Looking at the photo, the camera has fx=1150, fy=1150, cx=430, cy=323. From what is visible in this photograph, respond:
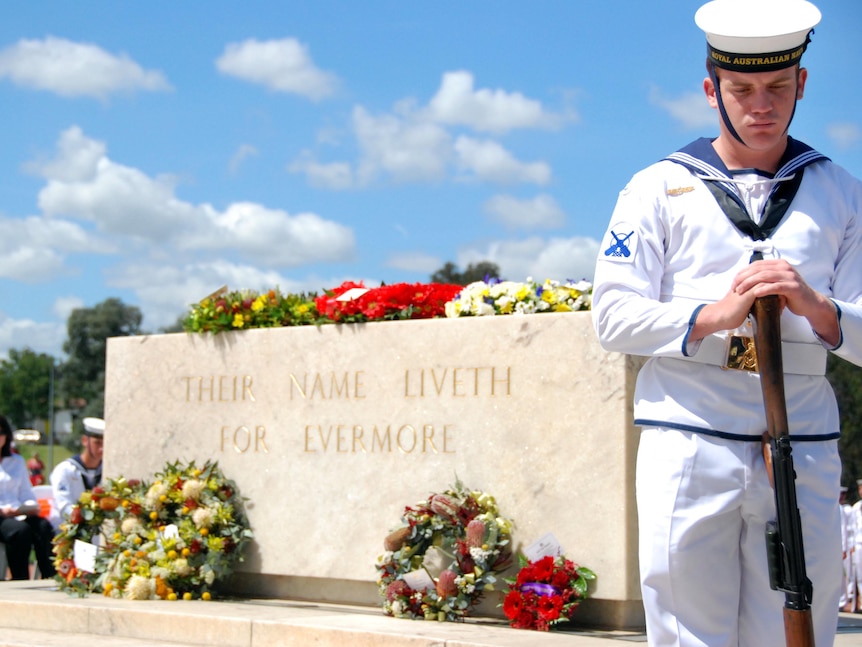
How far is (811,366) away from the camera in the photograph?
2.54 meters

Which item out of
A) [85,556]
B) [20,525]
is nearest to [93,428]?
[20,525]

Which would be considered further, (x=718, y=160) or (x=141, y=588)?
(x=141, y=588)

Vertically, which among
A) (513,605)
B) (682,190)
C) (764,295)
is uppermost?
(682,190)

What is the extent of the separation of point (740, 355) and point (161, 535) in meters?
5.39

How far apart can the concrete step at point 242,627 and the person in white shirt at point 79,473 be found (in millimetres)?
2647

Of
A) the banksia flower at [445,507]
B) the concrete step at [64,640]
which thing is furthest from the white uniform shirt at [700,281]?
the concrete step at [64,640]

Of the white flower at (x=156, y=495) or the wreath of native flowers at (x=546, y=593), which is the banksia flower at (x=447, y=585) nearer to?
the wreath of native flowers at (x=546, y=593)

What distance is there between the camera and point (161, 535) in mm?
Result: 7168

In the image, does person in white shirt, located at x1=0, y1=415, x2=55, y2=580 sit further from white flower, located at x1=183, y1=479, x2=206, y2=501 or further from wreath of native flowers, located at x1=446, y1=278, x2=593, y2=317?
wreath of native flowers, located at x1=446, y1=278, x2=593, y2=317

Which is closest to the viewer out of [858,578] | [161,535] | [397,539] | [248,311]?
[397,539]

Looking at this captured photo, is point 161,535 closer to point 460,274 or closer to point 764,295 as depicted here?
point 764,295

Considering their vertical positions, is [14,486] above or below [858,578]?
above

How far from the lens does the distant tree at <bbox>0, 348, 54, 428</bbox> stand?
235 feet

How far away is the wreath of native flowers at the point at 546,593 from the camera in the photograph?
566cm
